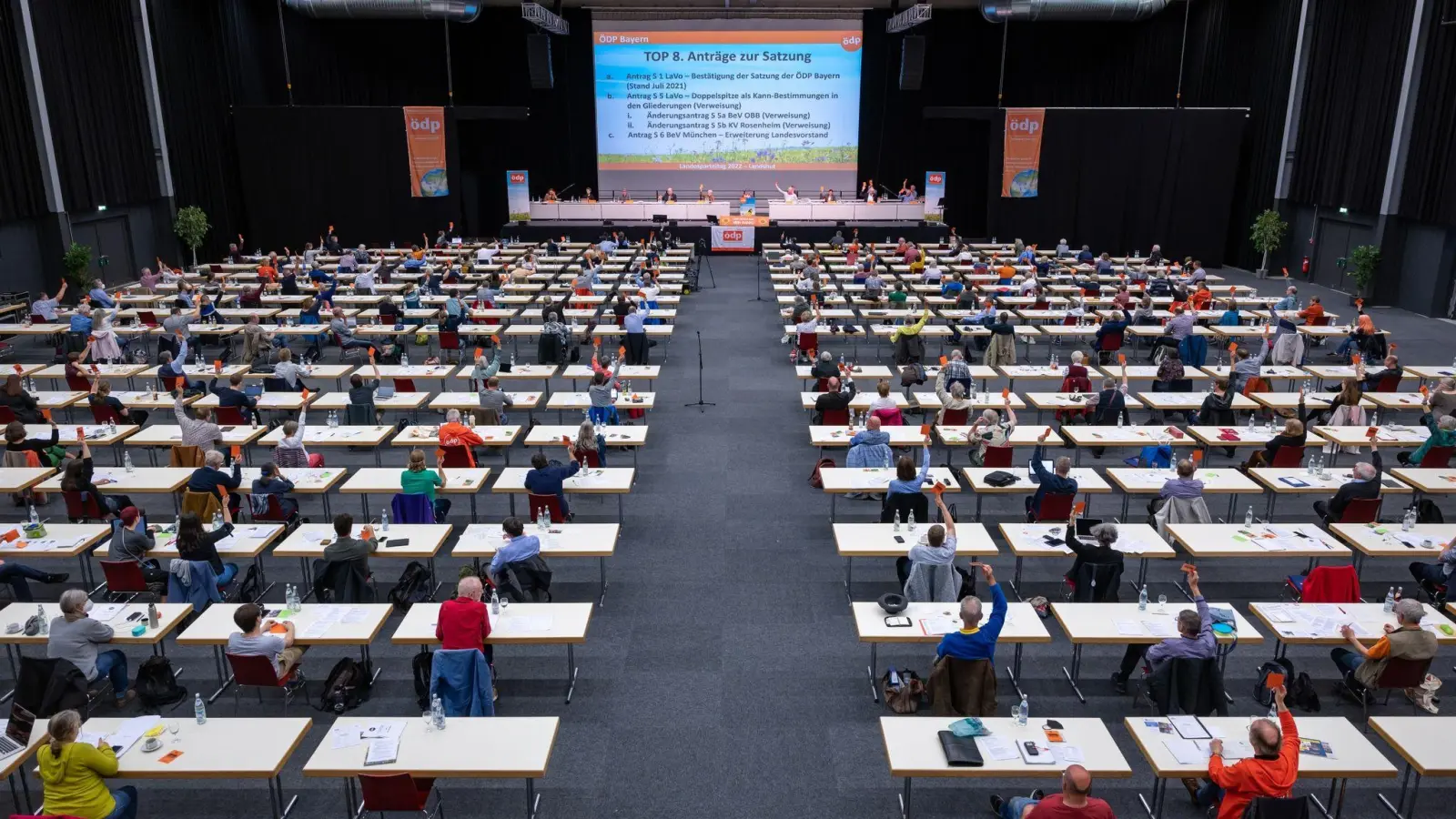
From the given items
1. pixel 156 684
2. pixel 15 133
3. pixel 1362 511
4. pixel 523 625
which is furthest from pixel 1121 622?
pixel 15 133

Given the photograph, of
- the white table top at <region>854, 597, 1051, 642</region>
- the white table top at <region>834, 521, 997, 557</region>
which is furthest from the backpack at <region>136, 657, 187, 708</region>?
the white table top at <region>834, 521, 997, 557</region>

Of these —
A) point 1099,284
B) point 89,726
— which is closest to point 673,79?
point 1099,284

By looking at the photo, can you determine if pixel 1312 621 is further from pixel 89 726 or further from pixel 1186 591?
pixel 89 726

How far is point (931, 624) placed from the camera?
7.46 meters

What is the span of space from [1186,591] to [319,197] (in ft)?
99.7

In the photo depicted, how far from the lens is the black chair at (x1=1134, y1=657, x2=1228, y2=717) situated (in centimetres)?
684

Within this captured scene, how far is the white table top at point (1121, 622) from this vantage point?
7277 millimetres

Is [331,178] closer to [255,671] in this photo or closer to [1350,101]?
[255,671]

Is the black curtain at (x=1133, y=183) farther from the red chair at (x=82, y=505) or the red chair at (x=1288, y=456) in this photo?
the red chair at (x=82, y=505)

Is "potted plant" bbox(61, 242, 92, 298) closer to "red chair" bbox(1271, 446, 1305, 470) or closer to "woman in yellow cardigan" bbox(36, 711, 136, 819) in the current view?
"woman in yellow cardigan" bbox(36, 711, 136, 819)

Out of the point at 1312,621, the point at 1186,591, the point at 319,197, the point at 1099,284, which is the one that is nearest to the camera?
the point at 1312,621

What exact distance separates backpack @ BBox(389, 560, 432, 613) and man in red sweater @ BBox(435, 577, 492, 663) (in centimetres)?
220

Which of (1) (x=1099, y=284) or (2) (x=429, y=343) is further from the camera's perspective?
(1) (x=1099, y=284)

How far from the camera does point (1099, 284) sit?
920 inches
